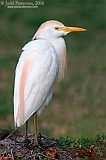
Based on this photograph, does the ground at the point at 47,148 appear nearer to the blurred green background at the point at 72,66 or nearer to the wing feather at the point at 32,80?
the wing feather at the point at 32,80

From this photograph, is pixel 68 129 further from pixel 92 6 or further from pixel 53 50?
pixel 92 6

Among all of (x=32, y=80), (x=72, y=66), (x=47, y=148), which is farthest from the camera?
(x=72, y=66)

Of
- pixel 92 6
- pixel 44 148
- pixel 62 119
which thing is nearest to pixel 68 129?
pixel 62 119

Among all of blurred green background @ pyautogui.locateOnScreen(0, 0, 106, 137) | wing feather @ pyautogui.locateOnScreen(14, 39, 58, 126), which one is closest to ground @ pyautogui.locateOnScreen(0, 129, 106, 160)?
wing feather @ pyautogui.locateOnScreen(14, 39, 58, 126)

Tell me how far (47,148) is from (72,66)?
783 centimetres

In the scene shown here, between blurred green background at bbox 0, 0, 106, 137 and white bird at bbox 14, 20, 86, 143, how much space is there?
3475mm

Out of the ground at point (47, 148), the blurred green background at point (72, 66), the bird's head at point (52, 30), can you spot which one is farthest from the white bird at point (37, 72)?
the blurred green background at point (72, 66)

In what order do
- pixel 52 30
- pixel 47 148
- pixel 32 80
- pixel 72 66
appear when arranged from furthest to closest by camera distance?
pixel 72 66 < pixel 47 148 < pixel 52 30 < pixel 32 80

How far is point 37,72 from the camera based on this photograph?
23.9 feet

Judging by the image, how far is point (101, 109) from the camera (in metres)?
12.4

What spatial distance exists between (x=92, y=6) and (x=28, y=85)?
42.3ft

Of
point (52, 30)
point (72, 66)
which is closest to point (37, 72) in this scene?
point (52, 30)

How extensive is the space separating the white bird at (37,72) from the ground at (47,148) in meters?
0.15

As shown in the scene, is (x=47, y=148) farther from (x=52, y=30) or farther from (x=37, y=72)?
(x=52, y=30)
